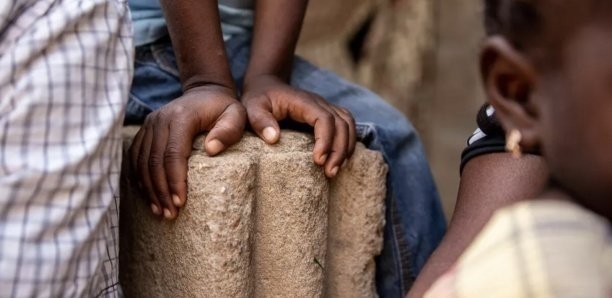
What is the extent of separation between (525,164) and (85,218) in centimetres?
74

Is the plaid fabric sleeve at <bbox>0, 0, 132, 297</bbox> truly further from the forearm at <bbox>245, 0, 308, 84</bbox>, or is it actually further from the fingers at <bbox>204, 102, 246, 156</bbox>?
the forearm at <bbox>245, 0, 308, 84</bbox>

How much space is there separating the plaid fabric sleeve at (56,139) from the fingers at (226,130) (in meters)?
0.18

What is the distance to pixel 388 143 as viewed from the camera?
2.13 meters

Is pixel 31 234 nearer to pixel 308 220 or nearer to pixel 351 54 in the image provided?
pixel 308 220

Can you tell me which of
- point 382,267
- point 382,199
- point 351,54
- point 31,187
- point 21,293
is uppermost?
point 31,187

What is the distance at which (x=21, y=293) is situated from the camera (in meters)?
1.49

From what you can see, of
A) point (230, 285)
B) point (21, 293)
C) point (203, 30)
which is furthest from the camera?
point (203, 30)

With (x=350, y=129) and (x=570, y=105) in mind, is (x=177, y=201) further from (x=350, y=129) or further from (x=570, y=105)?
(x=570, y=105)

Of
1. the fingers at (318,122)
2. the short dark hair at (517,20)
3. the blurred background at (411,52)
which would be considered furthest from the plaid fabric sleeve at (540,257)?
the blurred background at (411,52)

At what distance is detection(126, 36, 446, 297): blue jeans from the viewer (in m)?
2.09

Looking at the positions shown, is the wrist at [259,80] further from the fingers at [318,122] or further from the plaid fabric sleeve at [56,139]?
the plaid fabric sleeve at [56,139]

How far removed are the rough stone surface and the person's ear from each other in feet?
1.86

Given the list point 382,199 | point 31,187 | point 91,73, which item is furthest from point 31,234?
point 382,199

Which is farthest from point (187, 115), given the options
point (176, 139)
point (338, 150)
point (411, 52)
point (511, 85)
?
point (411, 52)
